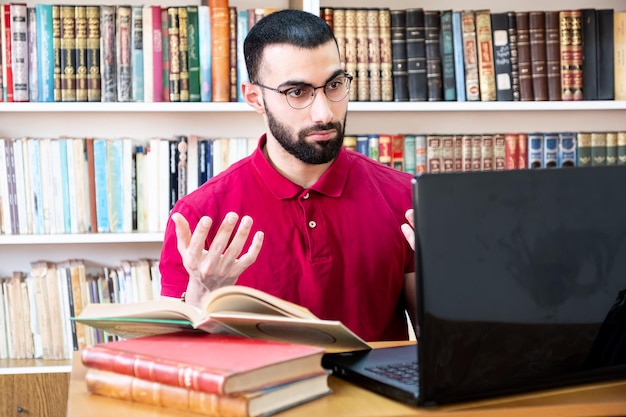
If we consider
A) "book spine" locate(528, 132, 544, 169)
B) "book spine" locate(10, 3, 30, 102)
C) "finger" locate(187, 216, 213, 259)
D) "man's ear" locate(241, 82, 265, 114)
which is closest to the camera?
"finger" locate(187, 216, 213, 259)

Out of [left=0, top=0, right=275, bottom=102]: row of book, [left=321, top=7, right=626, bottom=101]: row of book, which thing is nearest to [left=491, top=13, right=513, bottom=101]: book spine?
[left=321, top=7, right=626, bottom=101]: row of book

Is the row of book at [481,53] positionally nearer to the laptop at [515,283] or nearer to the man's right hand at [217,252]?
the man's right hand at [217,252]

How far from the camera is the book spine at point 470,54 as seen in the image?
102 inches

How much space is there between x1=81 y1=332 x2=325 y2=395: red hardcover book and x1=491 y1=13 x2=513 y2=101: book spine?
1.73m

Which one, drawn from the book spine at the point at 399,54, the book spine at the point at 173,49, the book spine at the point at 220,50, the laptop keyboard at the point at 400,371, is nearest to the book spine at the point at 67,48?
the book spine at the point at 173,49

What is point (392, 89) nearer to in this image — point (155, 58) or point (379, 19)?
point (379, 19)

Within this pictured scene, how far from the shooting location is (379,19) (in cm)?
254

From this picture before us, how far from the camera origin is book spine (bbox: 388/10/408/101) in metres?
2.56

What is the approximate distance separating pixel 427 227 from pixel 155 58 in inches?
67.3

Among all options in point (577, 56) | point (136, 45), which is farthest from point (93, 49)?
point (577, 56)

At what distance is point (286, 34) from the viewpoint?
1.82 metres

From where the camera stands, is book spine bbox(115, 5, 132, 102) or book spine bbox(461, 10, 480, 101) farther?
book spine bbox(461, 10, 480, 101)

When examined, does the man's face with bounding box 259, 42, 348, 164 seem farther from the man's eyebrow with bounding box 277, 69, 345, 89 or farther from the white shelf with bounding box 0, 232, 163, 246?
the white shelf with bounding box 0, 232, 163, 246

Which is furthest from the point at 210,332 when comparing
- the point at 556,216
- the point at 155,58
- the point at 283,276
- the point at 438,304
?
the point at 155,58
